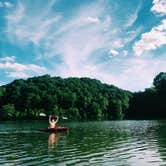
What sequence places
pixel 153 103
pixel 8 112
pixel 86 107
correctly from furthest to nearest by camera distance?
pixel 86 107
pixel 153 103
pixel 8 112

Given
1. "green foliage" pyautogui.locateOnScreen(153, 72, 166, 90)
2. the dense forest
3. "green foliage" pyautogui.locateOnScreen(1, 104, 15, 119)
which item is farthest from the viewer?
"green foliage" pyautogui.locateOnScreen(153, 72, 166, 90)

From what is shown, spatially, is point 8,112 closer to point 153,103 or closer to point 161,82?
point 153,103

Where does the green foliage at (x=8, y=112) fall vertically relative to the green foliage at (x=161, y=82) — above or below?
below

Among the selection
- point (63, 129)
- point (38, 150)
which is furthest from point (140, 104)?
point (38, 150)

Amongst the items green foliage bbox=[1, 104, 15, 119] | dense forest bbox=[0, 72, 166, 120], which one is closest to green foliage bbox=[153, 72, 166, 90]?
dense forest bbox=[0, 72, 166, 120]

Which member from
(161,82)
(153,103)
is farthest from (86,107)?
(161,82)

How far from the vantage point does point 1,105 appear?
7702 inches

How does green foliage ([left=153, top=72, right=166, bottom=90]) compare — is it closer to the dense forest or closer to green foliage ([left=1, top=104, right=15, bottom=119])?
the dense forest

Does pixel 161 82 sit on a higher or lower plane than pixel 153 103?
higher

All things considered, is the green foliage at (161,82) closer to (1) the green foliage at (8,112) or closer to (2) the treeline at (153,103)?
(2) the treeline at (153,103)

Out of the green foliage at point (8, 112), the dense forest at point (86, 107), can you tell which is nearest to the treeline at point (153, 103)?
the dense forest at point (86, 107)

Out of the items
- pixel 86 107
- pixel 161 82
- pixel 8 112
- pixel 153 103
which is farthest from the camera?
pixel 86 107

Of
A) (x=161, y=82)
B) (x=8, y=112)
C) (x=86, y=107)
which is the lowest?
(x=8, y=112)

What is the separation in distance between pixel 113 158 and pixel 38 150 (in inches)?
375
